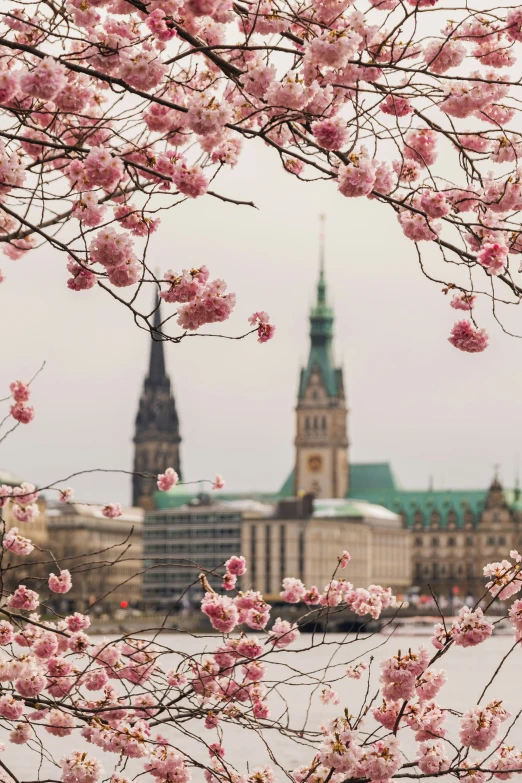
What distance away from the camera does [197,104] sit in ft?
19.6

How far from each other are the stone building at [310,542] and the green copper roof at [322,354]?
11.4 meters

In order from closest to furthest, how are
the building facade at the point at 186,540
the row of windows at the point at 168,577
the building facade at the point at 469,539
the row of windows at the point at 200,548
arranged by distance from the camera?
the row of windows at the point at 168,577 → the building facade at the point at 186,540 → the row of windows at the point at 200,548 → the building facade at the point at 469,539

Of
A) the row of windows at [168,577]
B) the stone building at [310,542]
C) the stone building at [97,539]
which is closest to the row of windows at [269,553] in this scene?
the stone building at [310,542]

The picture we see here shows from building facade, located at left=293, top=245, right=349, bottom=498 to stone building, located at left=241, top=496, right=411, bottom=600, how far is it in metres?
4.54

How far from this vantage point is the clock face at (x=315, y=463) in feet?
495

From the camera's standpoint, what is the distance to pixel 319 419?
151000mm

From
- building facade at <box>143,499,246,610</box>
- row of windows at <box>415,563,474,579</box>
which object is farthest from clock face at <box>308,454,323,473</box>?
row of windows at <box>415,563,474,579</box>

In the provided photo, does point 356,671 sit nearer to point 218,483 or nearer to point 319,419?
point 218,483

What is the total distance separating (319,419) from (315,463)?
412 cm

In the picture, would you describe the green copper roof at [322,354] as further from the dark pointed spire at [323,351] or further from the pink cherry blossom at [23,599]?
the pink cherry blossom at [23,599]

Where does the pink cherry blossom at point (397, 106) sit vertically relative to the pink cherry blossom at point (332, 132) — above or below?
above

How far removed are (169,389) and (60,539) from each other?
30.5 meters

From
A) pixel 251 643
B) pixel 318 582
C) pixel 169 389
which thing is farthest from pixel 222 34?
pixel 169 389

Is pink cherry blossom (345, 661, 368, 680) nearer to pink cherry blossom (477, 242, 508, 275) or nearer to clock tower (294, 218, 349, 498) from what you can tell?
pink cherry blossom (477, 242, 508, 275)
